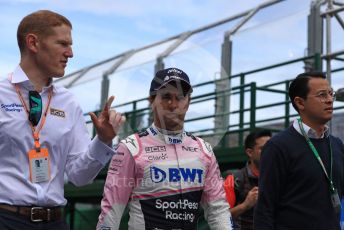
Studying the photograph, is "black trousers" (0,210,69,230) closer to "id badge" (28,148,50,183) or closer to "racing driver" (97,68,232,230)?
"id badge" (28,148,50,183)

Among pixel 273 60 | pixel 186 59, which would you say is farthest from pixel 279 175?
pixel 186 59

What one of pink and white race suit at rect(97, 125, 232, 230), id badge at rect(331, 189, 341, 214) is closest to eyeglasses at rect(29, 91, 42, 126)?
pink and white race suit at rect(97, 125, 232, 230)

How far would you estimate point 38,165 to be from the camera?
372cm

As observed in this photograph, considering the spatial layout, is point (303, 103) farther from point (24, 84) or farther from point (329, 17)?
point (329, 17)

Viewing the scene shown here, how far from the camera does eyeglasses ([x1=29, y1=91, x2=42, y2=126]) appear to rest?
3.78 meters

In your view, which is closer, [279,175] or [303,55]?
[279,175]

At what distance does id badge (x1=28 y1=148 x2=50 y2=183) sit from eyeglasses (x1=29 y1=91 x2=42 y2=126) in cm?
17

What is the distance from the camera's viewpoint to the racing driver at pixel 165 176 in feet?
14.3

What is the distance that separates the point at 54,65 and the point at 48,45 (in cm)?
12

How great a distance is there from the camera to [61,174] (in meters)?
3.91

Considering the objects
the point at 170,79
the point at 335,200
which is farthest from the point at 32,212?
the point at 335,200

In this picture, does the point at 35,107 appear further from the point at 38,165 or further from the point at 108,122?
the point at 108,122

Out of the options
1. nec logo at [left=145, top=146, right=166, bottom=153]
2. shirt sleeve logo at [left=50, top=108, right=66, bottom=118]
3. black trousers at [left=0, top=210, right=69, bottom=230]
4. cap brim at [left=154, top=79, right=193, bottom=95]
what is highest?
cap brim at [left=154, top=79, right=193, bottom=95]

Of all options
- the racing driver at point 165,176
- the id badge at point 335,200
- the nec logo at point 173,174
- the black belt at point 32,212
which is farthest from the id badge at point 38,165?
the id badge at point 335,200
